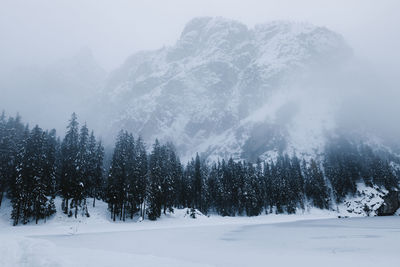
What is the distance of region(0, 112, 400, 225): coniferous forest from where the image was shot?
46781 millimetres

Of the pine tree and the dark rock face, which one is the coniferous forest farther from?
the dark rock face

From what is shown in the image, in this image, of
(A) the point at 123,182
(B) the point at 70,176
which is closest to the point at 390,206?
(A) the point at 123,182

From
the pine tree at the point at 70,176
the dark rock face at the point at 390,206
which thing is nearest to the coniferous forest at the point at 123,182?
the pine tree at the point at 70,176

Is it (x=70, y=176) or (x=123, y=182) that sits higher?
(x=70, y=176)

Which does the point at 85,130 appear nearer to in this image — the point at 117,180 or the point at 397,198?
the point at 117,180

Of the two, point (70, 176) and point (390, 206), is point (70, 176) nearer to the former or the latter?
point (70, 176)

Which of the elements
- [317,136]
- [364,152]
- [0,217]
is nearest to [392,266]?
[0,217]

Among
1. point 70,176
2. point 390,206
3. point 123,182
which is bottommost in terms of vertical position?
point 390,206

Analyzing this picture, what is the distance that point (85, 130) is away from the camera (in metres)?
59.1

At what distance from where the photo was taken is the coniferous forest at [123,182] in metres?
46.8

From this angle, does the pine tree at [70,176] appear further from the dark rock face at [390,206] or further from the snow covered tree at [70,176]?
the dark rock face at [390,206]

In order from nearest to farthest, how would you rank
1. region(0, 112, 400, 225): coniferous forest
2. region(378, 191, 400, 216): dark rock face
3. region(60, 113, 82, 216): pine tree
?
region(0, 112, 400, 225): coniferous forest → region(60, 113, 82, 216): pine tree → region(378, 191, 400, 216): dark rock face

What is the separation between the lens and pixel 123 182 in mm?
53625

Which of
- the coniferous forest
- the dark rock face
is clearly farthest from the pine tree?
the dark rock face
